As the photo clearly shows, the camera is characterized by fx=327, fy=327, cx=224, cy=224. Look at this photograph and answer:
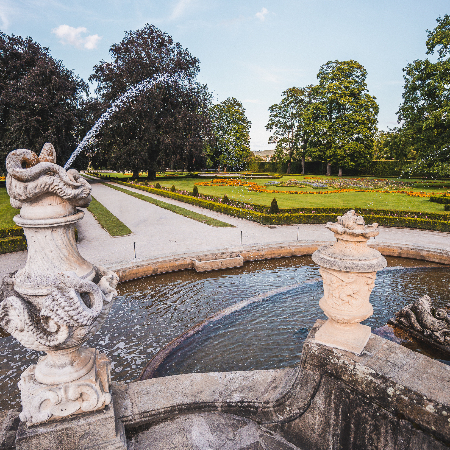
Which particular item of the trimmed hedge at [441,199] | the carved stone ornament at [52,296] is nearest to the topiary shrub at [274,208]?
the trimmed hedge at [441,199]

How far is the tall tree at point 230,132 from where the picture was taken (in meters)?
57.1

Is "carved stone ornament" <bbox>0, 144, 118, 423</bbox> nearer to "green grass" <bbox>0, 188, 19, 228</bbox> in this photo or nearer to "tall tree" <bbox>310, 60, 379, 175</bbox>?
"green grass" <bbox>0, 188, 19, 228</bbox>

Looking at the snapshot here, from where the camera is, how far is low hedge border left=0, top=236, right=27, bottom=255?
10453 millimetres

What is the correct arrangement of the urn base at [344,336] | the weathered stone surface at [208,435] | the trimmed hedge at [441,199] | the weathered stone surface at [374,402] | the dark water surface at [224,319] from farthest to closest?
the trimmed hedge at [441,199] < the dark water surface at [224,319] < the urn base at [344,336] < the weathered stone surface at [208,435] < the weathered stone surface at [374,402]

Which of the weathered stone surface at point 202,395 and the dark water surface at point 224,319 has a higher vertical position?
the weathered stone surface at point 202,395

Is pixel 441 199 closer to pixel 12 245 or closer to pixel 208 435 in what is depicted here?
pixel 208 435

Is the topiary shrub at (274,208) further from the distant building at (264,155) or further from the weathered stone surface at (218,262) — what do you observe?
the distant building at (264,155)

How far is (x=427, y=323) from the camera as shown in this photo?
5.05 m

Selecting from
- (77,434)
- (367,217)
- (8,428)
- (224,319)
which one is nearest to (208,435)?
(77,434)

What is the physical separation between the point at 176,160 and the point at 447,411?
41.6 meters

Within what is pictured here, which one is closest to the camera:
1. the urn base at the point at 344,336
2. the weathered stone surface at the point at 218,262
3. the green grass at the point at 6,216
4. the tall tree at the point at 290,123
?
the urn base at the point at 344,336

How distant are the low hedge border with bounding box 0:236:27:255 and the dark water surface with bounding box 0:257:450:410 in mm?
4855

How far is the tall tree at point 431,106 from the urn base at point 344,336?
102ft

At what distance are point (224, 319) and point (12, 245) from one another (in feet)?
26.8
